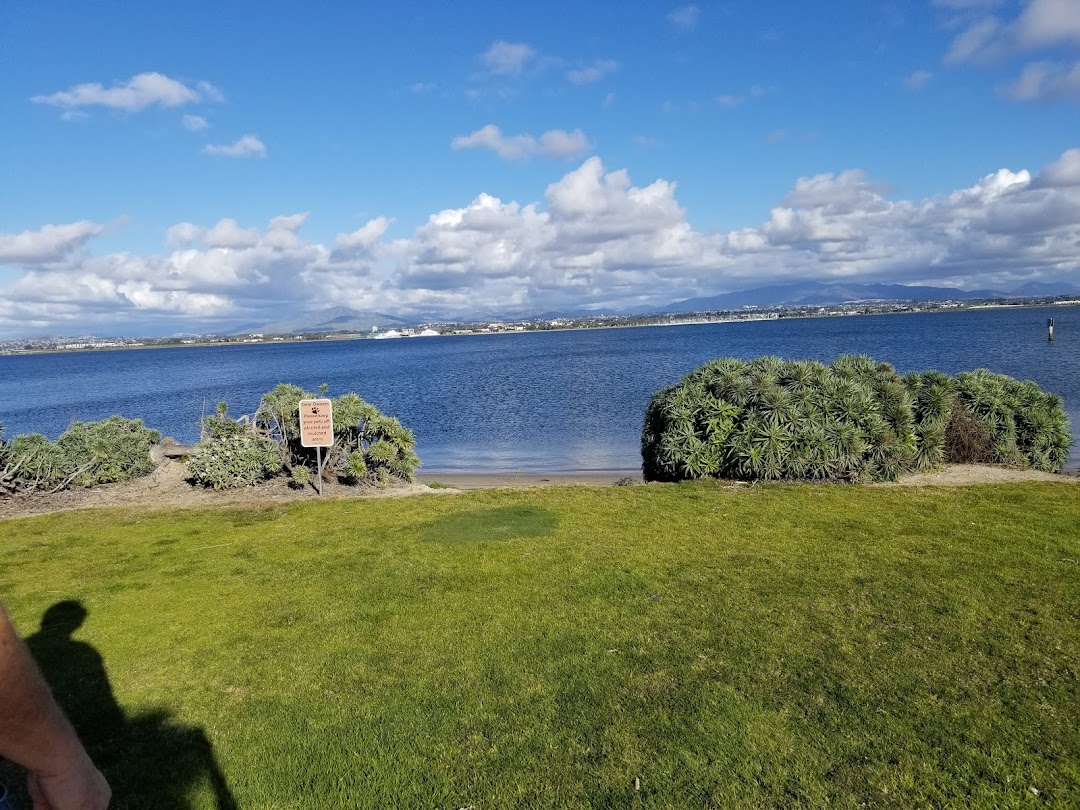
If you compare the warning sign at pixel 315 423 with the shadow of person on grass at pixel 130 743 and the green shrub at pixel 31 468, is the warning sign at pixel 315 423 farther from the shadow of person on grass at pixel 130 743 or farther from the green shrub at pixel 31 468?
the shadow of person on grass at pixel 130 743

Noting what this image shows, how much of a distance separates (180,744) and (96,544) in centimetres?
619

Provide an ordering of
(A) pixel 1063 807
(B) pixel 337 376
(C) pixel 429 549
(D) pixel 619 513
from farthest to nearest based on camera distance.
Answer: (B) pixel 337 376 < (D) pixel 619 513 < (C) pixel 429 549 < (A) pixel 1063 807

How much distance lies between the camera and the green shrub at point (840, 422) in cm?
1230

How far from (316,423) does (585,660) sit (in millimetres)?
8042

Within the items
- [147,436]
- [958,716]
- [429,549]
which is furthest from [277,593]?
[147,436]

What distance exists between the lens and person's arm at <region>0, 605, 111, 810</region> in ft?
6.11

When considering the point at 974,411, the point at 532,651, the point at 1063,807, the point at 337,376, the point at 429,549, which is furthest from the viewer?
the point at 337,376

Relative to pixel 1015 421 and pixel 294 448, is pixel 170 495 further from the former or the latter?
pixel 1015 421

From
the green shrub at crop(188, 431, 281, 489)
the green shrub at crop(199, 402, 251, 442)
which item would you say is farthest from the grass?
the green shrub at crop(199, 402, 251, 442)

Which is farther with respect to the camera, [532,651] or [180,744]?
[532,651]

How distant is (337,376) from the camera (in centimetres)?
8025

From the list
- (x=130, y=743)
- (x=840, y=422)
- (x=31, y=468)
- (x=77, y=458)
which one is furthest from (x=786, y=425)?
(x=31, y=468)

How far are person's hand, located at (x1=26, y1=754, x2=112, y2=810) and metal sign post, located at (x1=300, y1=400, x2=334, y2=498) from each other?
10511mm

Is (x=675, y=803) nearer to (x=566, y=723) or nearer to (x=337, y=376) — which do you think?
(x=566, y=723)
